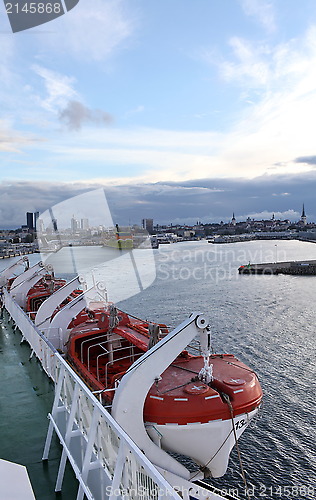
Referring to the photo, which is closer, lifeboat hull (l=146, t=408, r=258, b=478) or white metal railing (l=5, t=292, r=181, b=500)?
white metal railing (l=5, t=292, r=181, b=500)

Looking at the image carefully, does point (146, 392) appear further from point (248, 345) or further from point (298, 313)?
point (298, 313)

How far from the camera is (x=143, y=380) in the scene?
4.49 metres

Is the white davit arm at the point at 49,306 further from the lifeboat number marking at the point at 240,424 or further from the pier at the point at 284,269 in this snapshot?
the pier at the point at 284,269

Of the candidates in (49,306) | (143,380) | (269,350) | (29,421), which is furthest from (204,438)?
(269,350)

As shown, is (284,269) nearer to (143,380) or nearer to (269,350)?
(269,350)

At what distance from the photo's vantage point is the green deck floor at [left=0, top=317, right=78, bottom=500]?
455 centimetres

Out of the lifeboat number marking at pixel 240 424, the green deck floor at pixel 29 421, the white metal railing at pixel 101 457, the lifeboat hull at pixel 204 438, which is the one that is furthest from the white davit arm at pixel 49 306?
the lifeboat number marking at pixel 240 424

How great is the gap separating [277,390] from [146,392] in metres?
9.34

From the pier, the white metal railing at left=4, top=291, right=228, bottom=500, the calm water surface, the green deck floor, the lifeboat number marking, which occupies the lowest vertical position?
the pier

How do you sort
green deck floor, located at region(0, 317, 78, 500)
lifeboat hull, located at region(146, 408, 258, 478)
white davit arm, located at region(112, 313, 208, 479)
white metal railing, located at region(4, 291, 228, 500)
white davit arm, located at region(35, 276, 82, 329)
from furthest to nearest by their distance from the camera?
white davit arm, located at region(35, 276, 82, 329)
lifeboat hull, located at region(146, 408, 258, 478)
green deck floor, located at region(0, 317, 78, 500)
white davit arm, located at region(112, 313, 208, 479)
white metal railing, located at region(4, 291, 228, 500)

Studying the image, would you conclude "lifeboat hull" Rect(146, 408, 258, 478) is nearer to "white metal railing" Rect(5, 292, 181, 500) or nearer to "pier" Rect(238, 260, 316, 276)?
"white metal railing" Rect(5, 292, 181, 500)

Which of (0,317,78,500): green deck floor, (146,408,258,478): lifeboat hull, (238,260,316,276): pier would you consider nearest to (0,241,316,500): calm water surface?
(146,408,258,478): lifeboat hull

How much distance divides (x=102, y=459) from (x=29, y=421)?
2.50m

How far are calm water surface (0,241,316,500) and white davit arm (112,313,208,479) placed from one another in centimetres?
490
